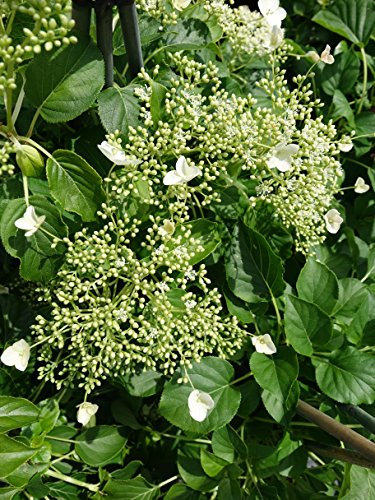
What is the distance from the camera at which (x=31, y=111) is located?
854mm

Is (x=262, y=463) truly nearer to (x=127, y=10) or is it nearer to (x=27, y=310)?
(x=27, y=310)

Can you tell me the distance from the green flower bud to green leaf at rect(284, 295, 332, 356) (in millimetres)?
470

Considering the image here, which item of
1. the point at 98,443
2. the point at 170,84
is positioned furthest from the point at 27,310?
the point at 170,84

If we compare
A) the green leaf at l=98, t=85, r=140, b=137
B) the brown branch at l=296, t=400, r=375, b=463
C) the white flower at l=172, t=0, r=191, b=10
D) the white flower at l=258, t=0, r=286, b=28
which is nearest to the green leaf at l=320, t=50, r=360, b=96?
the white flower at l=258, t=0, r=286, b=28

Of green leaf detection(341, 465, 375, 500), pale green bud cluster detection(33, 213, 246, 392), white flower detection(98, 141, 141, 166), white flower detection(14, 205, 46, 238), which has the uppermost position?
white flower detection(98, 141, 141, 166)

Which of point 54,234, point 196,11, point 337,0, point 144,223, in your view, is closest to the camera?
point 54,234

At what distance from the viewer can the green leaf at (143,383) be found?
0.89 metres

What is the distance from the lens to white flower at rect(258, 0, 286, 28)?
2.84 ft

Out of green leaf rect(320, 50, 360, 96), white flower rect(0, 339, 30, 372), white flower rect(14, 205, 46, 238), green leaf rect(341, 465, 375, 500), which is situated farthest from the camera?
green leaf rect(320, 50, 360, 96)

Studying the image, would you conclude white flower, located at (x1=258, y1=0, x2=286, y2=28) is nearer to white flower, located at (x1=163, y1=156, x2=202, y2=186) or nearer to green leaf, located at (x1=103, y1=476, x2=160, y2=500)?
white flower, located at (x1=163, y1=156, x2=202, y2=186)

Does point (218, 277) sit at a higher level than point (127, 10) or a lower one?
lower

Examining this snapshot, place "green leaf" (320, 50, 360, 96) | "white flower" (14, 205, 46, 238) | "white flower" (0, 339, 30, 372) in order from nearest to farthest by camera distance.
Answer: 1. "white flower" (14, 205, 46, 238)
2. "white flower" (0, 339, 30, 372)
3. "green leaf" (320, 50, 360, 96)

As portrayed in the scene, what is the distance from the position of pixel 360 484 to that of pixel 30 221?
718 millimetres

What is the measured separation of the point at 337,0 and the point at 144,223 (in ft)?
2.51
